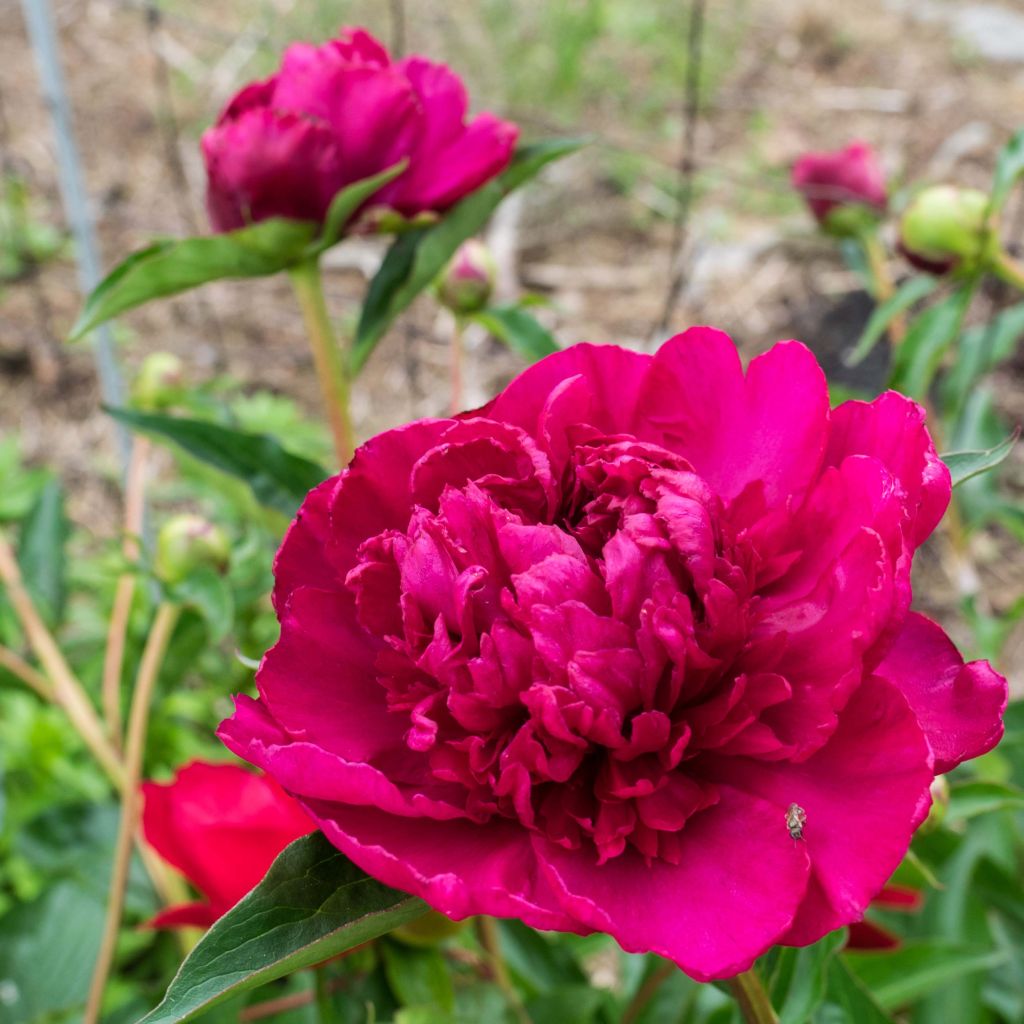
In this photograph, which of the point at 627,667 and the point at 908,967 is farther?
the point at 908,967

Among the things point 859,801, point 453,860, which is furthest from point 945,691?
point 453,860

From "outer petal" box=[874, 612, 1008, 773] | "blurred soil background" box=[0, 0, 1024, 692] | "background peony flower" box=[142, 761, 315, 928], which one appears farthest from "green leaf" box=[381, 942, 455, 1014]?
"blurred soil background" box=[0, 0, 1024, 692]

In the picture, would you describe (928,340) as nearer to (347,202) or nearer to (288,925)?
(347,202)

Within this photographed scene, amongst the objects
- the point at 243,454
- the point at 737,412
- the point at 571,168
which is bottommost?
the point at 571,168

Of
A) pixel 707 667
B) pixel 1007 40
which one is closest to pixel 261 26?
pixel 1007 40

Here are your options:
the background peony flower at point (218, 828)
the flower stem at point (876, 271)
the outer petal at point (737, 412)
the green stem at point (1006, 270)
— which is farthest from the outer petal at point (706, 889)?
the flower stem at point (876, 271)

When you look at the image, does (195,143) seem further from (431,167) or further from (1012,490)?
(431,167)

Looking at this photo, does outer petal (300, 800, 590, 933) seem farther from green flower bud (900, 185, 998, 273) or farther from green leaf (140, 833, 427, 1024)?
green flower bud (900, 185, 998, 273)
